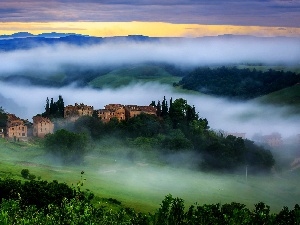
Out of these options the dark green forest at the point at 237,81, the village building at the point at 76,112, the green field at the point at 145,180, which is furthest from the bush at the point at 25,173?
the dark green forest at the point at 237,81

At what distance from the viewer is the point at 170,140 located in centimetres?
4366

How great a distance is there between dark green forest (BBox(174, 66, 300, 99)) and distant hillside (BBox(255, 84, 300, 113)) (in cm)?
73

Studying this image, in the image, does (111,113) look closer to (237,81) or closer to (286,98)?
(286,98)

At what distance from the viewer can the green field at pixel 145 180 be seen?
2986 centimetres

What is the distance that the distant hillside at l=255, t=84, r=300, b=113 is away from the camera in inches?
2293

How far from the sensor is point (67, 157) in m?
37.8

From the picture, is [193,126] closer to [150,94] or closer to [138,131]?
[138,131]

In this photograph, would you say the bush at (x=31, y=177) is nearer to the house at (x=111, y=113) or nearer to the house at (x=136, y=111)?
the house at (x=111, y=113)

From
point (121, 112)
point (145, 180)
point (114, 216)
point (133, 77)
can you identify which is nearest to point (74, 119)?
point (121, 112)

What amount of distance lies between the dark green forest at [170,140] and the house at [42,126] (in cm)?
139

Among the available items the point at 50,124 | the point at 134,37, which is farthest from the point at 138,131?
the point at 134,37

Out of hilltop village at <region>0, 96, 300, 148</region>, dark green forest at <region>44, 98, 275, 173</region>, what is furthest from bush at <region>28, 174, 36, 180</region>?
hilltop village at <region>0, 96, 300, 148</region>

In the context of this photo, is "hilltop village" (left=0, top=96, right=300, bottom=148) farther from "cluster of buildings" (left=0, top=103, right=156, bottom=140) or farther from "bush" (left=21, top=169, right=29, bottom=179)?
"bush" (left=21, top=169, right=29, bottom=179)

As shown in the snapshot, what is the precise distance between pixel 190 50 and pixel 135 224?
64.3m
